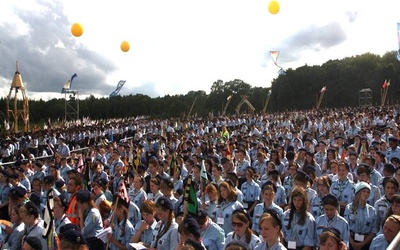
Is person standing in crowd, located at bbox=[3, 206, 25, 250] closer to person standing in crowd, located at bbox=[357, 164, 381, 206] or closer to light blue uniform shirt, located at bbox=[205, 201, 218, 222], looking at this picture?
light blue uniform shirt, located at bbox=[205, 201, 218, 222]

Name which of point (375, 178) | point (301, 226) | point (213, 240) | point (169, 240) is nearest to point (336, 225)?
point (301, 226)

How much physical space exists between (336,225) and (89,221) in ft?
12.0

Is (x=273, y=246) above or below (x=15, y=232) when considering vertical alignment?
above

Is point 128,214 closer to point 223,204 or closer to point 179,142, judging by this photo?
point 223,204

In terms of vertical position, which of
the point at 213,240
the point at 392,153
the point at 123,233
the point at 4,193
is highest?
the point at 392,153

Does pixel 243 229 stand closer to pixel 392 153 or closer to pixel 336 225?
pixel 336 225

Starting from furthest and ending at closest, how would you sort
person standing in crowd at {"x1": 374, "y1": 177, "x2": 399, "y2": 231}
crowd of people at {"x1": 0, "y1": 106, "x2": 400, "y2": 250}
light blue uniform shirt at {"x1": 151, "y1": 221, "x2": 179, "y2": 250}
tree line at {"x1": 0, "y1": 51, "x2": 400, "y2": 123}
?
tree line at {"x1": 0, "y1": 51, "x2": 400, "y2": 123} < person standing in crowd at {"x1": 374, "y1": 177, "x2": 399, "y2": 231} < light blue uniform shirt at {"x1": 151, "y1": 221, "x2": 179, "y2": 250} < crowd of people at {"x1": 0, "y1": 106, "x2": 400, "y2": 250}

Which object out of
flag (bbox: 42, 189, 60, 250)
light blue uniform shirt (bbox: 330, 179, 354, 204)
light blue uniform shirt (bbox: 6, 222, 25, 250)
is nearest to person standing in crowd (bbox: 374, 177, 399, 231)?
light blue uniform shirt (bbox: 330, 179, 354, 204)

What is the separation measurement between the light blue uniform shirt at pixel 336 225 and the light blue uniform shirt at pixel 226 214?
1458mm

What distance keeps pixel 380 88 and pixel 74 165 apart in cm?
5977

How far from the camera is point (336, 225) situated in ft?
19.7

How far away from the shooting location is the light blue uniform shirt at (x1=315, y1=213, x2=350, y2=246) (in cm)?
598

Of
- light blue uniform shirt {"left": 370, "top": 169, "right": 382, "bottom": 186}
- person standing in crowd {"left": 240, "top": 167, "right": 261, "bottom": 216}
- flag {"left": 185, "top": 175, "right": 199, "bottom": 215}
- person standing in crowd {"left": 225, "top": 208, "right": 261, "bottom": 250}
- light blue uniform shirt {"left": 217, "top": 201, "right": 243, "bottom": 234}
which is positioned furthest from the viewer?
person standing in crowd {"left": 240, "top": 167, "right": 261, "bottom": 216}

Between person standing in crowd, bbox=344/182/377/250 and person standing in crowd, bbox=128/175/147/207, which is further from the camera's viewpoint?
person standing in crowd, bbox=128/175/147/207
